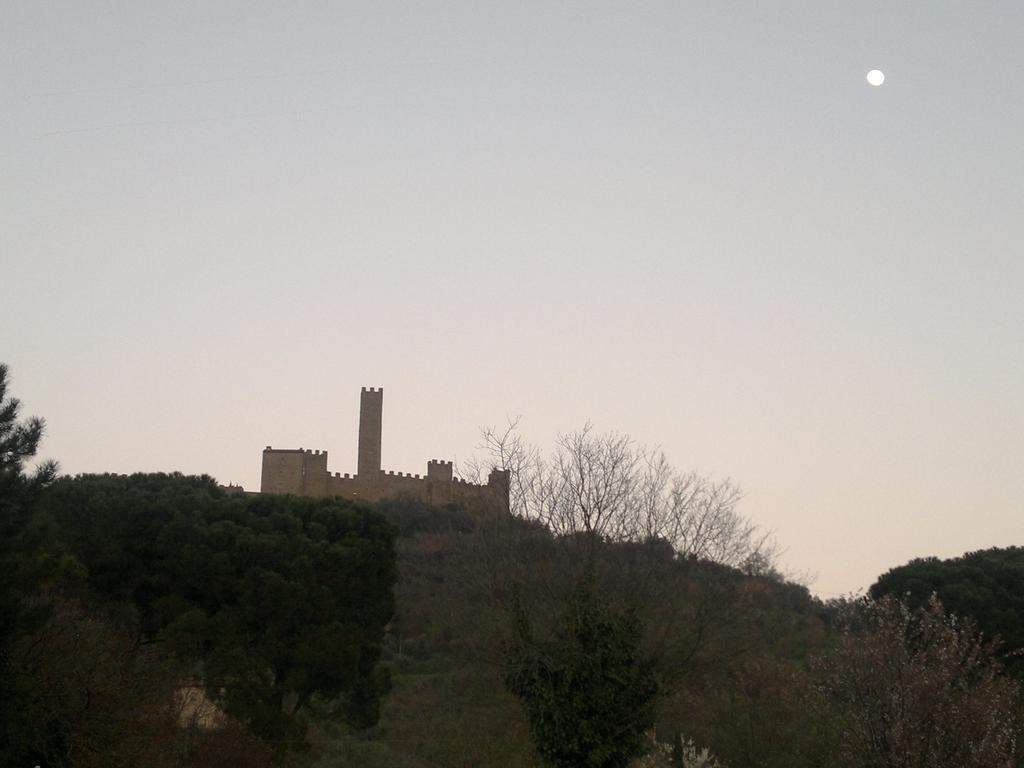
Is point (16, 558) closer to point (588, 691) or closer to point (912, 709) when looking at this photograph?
point (588, 691)

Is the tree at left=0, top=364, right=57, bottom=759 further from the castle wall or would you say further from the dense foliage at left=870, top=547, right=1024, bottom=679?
the castle wall

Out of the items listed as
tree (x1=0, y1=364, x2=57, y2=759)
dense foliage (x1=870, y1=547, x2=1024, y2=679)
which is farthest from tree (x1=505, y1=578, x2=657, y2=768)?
dense foliage (x1=870, y1=547, x2=1024, y2=679)

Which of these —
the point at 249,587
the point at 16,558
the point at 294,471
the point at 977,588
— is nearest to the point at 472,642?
the point at 249,587

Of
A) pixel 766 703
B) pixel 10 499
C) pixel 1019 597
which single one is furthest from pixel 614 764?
pixel 1019 597

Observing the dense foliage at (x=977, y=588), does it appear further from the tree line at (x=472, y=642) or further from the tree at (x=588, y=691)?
the tree at (x=588, y=691)

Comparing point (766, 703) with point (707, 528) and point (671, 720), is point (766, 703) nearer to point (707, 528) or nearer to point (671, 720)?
point (671, 720)

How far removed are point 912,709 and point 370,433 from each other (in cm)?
5465

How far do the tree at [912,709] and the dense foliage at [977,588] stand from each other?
32.0 ft

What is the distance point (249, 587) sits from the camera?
2073cm

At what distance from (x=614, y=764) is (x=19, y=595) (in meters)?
8.15

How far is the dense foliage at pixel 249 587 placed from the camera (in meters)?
19.8

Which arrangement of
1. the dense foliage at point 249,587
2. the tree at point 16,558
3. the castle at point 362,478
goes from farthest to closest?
1. the castle at point 362,478
2. the dense foliage at point 249,587
3. the tree at point 16,558

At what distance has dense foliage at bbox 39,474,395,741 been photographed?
65.1 ft

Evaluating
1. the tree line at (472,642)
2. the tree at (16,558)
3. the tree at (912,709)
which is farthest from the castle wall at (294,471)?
the tree at (912,709)
